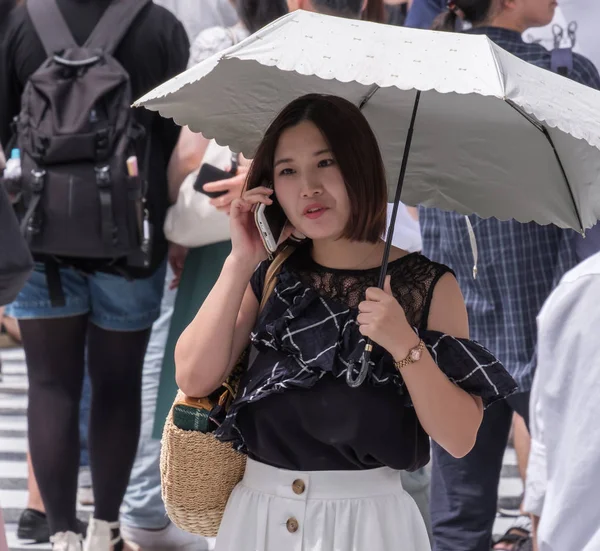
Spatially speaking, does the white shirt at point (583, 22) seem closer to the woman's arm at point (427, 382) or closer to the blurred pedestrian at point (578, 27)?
the blurred pedestrian at point (578, 27)

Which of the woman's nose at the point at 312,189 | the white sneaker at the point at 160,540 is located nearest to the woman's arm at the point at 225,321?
the woman's nose at the point at 312,189

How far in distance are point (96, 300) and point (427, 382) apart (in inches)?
76.0

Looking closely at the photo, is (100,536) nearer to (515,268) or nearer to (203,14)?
(515,268)

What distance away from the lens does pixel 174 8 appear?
16.7ft

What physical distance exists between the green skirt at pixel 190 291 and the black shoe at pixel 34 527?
653 millimetres

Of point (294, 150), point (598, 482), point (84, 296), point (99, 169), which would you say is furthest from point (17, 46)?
point (598, 482)

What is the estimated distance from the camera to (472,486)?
381 centimetres

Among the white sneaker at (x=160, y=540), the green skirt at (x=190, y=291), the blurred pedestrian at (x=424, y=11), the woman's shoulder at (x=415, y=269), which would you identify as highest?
the blurred pedestrian at (x=424, y=11)

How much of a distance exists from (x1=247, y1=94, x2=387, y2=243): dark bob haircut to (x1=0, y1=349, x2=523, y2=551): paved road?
2.48 metres

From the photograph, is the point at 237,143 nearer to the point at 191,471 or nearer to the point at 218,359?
the point at 218,359

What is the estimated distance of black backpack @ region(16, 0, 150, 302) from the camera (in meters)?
3.73

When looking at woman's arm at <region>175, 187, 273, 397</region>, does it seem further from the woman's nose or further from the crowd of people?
the woman's nose

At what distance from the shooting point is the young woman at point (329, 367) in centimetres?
247

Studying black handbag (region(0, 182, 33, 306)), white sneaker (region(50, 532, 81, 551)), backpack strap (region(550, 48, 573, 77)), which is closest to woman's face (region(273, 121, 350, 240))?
black handbag (region(0, 182, 33, 306))
